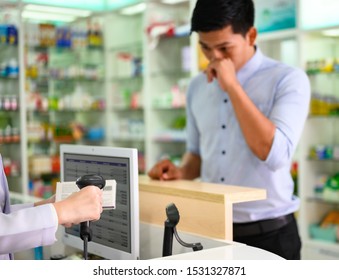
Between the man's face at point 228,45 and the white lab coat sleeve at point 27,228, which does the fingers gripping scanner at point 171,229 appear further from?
the man's face at point 228,45

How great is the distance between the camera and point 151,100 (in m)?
6.46

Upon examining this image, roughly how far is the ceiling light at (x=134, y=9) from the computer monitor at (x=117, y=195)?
14.9 ft

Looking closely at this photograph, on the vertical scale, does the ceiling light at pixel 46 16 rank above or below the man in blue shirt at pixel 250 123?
above

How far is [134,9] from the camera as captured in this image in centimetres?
673

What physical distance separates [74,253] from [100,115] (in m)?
4.82

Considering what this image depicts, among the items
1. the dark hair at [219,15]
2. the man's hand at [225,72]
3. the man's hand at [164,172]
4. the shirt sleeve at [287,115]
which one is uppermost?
the dark hair at [219,15]

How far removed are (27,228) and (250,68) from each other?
1471 millimetres

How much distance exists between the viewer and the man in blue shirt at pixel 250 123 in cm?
231

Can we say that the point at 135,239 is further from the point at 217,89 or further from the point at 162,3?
the point at 162,3

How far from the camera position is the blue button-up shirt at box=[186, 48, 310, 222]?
2.34 m

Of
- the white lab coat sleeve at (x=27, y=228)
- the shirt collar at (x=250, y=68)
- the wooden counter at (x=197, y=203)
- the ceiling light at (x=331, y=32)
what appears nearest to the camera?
the white lab coat sleeve at (x=27, y=228)

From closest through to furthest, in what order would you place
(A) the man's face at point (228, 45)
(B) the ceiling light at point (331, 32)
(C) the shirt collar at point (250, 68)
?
(A) the man's face at point (228, 45)
(C) the shirt collar at point (250, 68)
(B) the ceiling light at point (331, 32)

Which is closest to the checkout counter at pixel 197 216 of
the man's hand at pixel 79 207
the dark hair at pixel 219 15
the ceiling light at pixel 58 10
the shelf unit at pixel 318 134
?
the man's hand at pixel 79 207

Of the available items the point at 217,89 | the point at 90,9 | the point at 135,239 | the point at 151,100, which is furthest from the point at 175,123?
the point at 135,239
